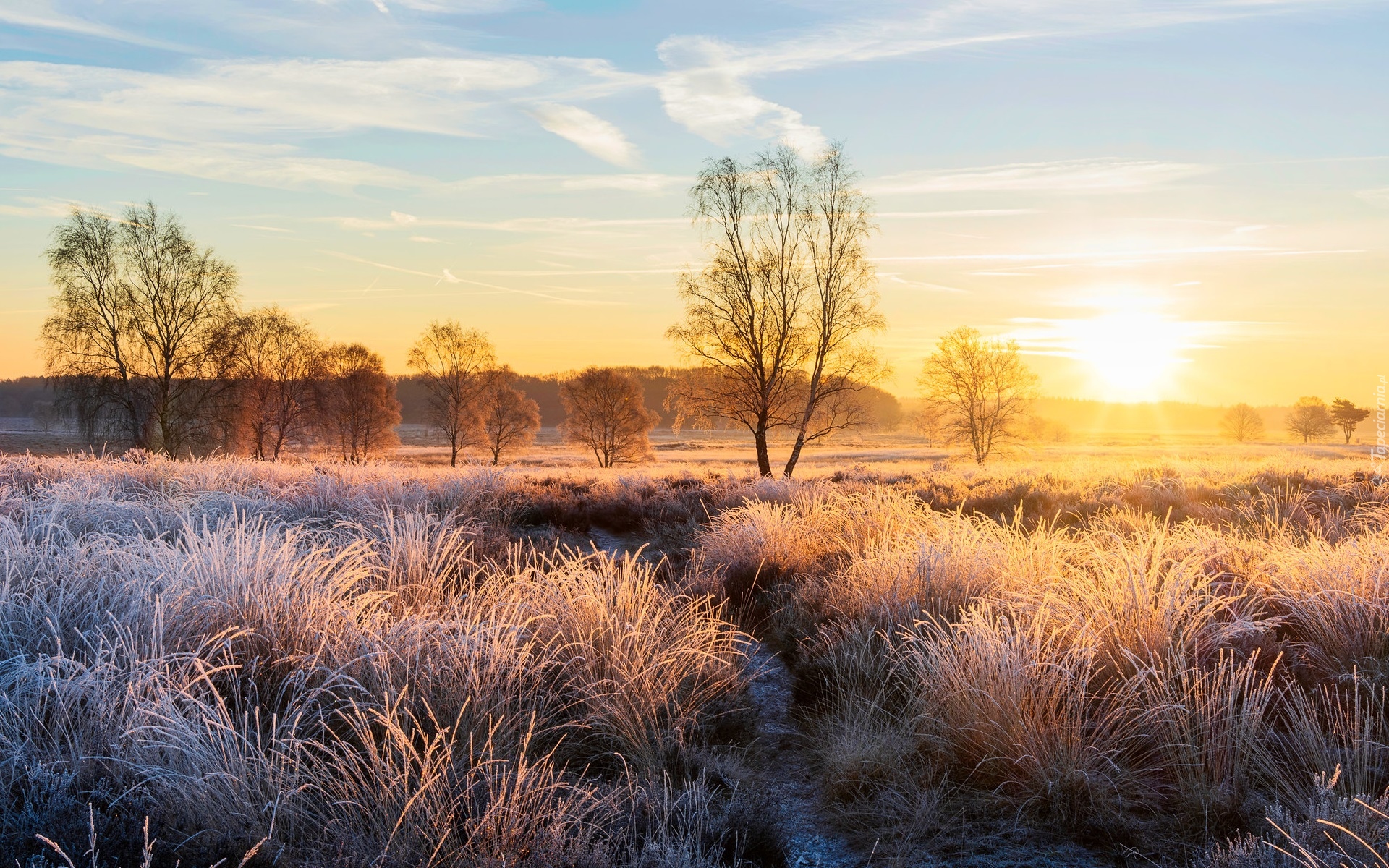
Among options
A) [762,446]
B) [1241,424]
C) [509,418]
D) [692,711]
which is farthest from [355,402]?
[1241,424]

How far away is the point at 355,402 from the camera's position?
155 feet

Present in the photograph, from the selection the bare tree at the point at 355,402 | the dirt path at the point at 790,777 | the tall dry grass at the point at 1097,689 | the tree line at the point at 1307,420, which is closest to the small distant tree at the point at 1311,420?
the tree line at the point at 1307,420

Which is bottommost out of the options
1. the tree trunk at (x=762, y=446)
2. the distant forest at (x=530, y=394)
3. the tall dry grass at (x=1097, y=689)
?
the tall dry grass at (x=1097, y=689)

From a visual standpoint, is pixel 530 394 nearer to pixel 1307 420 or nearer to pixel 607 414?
pixel 607 414

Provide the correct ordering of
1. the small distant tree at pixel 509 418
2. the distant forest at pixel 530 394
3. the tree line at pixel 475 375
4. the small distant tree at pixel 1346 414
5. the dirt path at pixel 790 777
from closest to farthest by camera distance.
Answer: the dirt path at pixel 790 777
the tree line at pixel 475 375
the small distant tree at pixel 509 418
the small distant tree at pixel 1346 414
the distant forest at pixel 530 394

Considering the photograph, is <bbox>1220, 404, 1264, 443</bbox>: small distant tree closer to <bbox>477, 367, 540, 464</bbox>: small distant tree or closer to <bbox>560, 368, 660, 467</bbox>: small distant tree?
<bbox>560, 368, 660, 467</bbox>: small distant tree

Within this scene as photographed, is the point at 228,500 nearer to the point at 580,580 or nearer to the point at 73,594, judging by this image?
the point at 73,594

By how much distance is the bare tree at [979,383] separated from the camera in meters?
44.6

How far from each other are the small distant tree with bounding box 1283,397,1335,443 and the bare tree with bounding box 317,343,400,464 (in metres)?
84.4

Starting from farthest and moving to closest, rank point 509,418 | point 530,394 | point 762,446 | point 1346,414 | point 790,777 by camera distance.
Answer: point 530,394 → point 1346,414 → point 509,418 → point 762,446 → point 790,777

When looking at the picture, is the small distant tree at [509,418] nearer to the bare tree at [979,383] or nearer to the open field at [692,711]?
the bare tree at [979,383]

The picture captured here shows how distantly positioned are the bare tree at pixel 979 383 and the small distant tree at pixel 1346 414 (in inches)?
2228

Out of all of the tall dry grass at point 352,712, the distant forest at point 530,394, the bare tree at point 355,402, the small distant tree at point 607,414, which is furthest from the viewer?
the distant forest at point 530,394

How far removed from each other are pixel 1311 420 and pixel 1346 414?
293 cm
